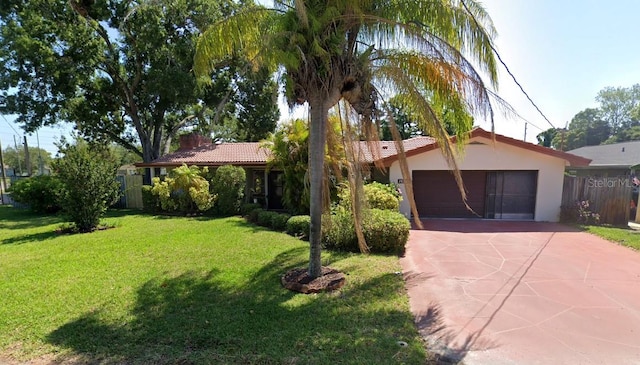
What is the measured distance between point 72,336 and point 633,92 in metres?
78.8

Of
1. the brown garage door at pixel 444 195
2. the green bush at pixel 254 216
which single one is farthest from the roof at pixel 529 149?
the green bush at pixel 254 216

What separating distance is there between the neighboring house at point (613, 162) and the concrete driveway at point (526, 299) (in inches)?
477

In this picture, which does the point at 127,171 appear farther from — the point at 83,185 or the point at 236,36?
the point at 236,36

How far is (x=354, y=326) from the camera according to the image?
13.6 feet

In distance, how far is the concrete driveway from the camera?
3.69 m

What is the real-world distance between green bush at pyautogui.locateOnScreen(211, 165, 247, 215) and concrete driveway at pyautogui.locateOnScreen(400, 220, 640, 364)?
8406mm

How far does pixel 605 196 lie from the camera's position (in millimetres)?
11602

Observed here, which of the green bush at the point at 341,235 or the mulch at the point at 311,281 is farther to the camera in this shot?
the green bush at the point at 341,235

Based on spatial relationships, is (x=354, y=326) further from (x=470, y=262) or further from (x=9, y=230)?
(x=9, y=230)

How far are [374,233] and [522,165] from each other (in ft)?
28.0

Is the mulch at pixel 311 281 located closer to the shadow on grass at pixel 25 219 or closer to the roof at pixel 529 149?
the roof at pixel 529 149

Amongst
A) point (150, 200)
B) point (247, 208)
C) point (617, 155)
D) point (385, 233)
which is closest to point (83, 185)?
point (150, 200)

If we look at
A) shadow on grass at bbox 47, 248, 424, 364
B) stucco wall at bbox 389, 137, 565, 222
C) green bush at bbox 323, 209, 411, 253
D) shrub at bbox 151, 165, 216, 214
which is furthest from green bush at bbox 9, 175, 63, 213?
stucco wall at bbox 389, 137, 565, 222

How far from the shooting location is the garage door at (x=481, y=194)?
12.6 metres
